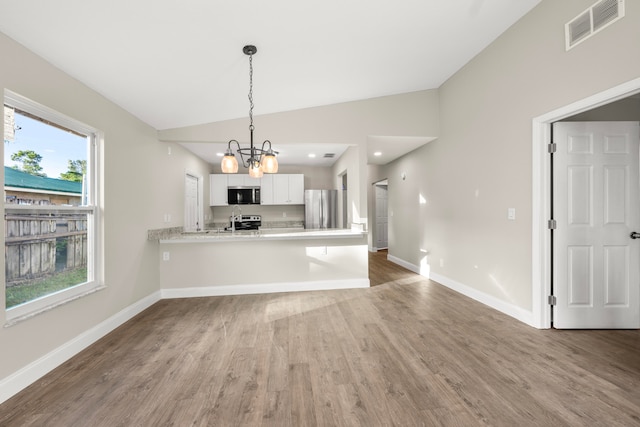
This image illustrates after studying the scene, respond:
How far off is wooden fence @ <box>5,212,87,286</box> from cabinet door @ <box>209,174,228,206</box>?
12.5 ft

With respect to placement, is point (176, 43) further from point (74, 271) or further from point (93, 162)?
point (74, 271)

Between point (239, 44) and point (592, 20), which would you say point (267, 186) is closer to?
point (239, 44)

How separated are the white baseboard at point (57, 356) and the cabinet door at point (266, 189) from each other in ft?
11.9

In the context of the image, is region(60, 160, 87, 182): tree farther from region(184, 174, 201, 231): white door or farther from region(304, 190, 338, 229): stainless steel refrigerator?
region(304, 190, 338, 229): stainless steel refrigerator

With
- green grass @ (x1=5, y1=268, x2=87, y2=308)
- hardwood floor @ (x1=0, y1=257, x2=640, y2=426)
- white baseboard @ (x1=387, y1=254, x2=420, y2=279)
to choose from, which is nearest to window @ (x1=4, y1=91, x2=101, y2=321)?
green grass @ (x1=5, y1=268, x2=87, y2=308)

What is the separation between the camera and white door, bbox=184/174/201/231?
5211mm

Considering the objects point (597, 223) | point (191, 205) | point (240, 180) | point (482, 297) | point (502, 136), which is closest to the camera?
point (597, 223)

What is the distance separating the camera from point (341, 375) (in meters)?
2.08

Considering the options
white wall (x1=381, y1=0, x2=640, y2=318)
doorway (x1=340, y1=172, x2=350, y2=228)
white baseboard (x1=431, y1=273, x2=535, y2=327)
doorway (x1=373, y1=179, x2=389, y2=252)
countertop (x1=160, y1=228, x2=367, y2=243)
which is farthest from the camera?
doorway (x1=373, y1=179, x2=389, y2=252)

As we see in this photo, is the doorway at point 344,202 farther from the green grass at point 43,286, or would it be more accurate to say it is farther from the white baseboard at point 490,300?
the green grass at point 43,286

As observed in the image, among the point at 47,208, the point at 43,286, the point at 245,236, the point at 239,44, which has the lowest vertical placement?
the point at 43,286

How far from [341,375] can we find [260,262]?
2.43 metres

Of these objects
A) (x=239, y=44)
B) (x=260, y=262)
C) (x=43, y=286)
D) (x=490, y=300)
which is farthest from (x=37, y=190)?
(x=490, y=300)

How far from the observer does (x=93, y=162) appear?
110 inches
